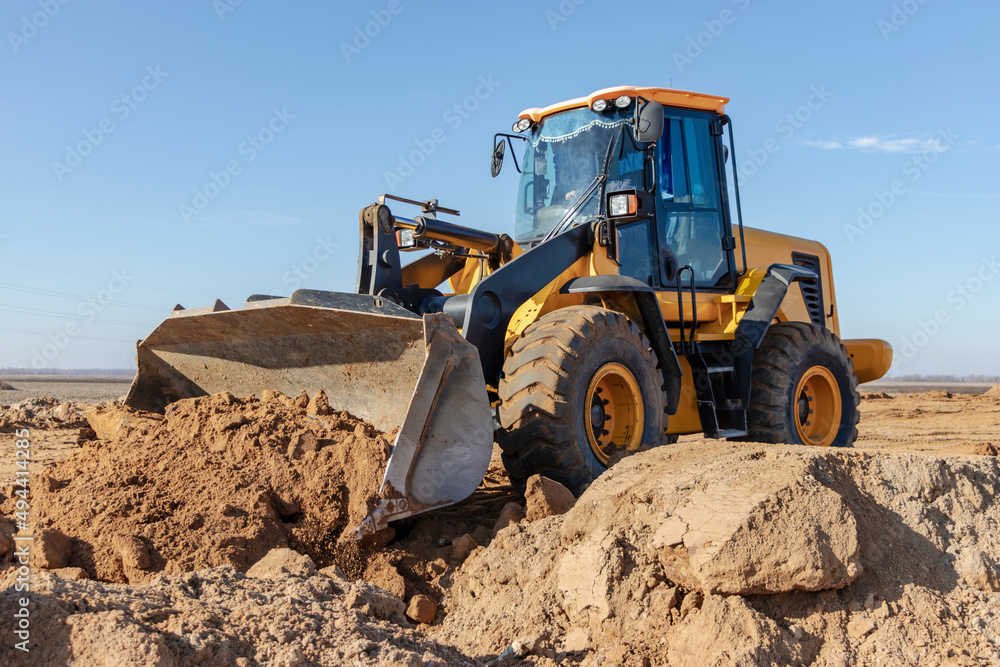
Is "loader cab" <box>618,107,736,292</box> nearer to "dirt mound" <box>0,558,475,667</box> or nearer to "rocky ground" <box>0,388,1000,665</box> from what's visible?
"rocky ground" <box>0,388,1000,665</box>

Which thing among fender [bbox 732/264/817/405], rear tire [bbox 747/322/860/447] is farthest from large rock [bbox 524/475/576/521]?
rear tire [bbox 747/322/860/447]

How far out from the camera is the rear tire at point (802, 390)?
22.9ft

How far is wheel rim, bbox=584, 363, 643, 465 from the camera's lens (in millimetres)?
5461

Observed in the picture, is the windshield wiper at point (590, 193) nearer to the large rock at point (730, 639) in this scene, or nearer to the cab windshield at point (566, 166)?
the cab windshield at point (566, 166)

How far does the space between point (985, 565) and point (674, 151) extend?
4.23 metres

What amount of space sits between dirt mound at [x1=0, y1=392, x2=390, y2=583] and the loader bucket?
242 millimetres

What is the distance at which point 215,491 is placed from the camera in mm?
4172

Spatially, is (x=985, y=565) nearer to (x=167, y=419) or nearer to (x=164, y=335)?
(x=167, y=419)

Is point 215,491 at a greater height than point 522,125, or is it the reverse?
point 522,125

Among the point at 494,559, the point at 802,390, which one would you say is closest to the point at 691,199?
the point at 802,390

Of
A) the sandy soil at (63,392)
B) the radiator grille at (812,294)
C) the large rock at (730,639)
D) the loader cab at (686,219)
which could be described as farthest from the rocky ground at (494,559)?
the sandy soil at (63,392)

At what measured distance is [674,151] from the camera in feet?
22.6

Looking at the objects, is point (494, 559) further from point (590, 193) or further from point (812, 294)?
point (812, 294)

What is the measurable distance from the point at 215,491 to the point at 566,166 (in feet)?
12.5
